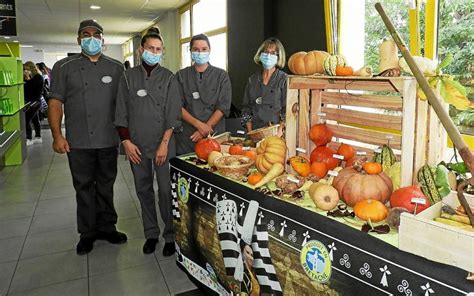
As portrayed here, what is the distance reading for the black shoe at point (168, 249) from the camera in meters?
3.04

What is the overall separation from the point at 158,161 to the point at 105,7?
24.9ft

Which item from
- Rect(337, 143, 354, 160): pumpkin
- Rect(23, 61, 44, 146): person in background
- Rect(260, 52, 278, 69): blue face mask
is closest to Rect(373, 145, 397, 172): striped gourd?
Rect(337, 143, 354, 160): pumpkin

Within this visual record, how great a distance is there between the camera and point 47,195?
188 inches

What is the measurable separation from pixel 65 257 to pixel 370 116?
2.42 meters

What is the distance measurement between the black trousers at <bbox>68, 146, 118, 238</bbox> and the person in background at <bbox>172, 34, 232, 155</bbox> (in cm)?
60

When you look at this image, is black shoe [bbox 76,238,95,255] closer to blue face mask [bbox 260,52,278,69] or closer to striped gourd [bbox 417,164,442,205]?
blue face mask [bbox 260,52,278,69]

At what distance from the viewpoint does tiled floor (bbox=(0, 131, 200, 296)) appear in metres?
2.65

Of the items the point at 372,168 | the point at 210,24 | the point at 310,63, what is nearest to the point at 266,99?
the point at 310,63

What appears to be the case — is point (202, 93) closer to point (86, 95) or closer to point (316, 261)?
point (86, 95)

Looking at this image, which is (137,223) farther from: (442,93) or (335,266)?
(442,93)

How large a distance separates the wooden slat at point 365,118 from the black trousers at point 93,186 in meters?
1.72

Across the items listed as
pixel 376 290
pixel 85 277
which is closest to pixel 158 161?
pixel 85 277

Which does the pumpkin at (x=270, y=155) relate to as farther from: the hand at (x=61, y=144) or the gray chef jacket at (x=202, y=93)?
the hand at (x=61, y=144)

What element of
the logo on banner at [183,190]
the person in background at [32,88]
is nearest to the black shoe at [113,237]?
the logo on banner at [183,190]
